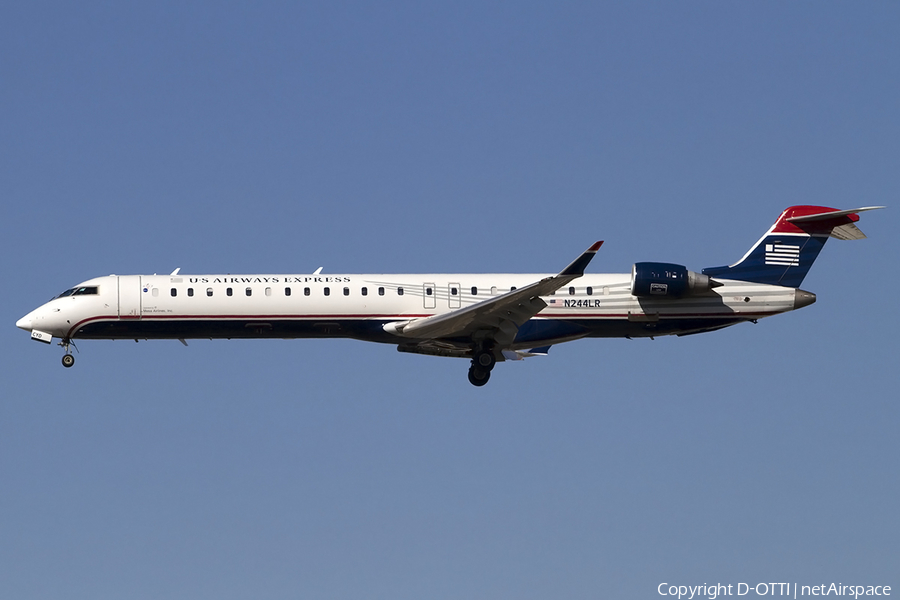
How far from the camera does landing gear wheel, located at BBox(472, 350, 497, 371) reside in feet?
101

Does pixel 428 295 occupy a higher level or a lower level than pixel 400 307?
higher

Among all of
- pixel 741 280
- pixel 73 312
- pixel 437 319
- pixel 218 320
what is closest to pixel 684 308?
pixel 741 280

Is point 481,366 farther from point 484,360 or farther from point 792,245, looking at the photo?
point 792,245

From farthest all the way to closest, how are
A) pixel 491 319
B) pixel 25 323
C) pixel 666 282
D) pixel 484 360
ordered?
pixel 25 323 < pixel 484 360 < pixel 666 282 < pixel 491 319

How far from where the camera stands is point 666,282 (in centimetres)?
3059

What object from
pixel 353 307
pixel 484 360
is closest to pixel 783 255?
pixel 484 360

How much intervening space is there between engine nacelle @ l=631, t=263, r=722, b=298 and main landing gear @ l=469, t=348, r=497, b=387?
4.16m

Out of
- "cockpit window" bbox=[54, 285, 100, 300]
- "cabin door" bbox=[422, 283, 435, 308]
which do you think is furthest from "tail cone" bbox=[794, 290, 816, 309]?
"cockpit window" bbox=[54, 285, 100, 300]

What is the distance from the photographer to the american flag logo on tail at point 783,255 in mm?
31978

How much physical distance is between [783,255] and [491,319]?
8.59 meters

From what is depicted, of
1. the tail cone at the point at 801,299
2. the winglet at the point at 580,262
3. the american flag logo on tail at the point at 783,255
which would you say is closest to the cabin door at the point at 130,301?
the winglet at the point at 580,262

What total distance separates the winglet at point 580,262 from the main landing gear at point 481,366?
15.9 ft

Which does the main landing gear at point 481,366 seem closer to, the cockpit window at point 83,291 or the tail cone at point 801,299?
the tail cone at point 801,299

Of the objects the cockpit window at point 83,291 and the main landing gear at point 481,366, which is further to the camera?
the cockpit window at point 83,291
